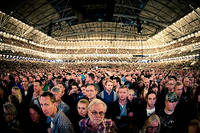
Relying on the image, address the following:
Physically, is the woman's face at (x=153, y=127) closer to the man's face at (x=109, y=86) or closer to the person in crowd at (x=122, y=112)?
the person in crowd at (x=122, y=112)

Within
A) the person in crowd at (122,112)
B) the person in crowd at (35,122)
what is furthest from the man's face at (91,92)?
the person in crowd at (35,122)

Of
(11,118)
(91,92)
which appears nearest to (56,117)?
(11,118)

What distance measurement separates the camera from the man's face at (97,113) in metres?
2.45

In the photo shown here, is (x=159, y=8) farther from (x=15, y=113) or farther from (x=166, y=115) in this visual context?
(x=15, y=113)

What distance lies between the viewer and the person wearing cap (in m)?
2.88

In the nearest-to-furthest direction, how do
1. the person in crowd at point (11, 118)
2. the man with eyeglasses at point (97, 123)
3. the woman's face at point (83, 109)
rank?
the man with eyeglasses at point (97, 123) → the person in crowd at point (11, 118) → the woman's face at point (83, 109)

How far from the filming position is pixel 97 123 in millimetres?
2465

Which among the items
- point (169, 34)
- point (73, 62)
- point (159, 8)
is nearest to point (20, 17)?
point (73, 62)

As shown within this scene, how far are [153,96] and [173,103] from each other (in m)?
0.51

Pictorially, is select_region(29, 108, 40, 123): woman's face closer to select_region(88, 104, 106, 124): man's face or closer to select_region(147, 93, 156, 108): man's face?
select_region(88, 104, 106, 124): man's face

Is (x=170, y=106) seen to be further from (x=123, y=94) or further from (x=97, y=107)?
(x=97, y=107)

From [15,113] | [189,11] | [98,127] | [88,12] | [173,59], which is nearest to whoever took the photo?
[98,127]

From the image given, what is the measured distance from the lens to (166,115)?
10.4 ft

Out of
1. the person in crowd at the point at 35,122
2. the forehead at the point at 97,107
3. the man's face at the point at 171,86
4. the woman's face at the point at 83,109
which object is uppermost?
the man's face at the point at 171,86
